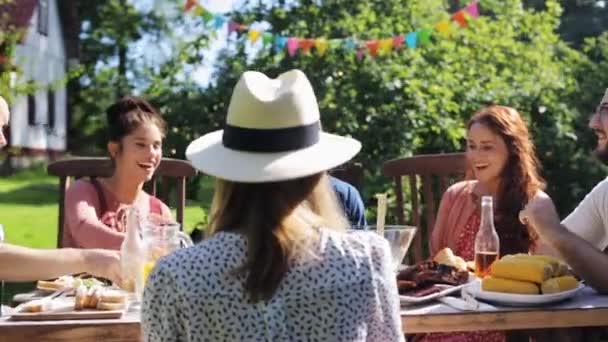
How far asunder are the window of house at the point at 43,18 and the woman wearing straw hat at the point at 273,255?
67.5 feet

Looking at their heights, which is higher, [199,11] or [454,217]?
[199,11]

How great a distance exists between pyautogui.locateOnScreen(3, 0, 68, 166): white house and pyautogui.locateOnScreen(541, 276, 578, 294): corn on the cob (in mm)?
18117

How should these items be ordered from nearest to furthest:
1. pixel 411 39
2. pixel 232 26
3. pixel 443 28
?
pixel 411 39, pixel 443 28, pixel 232 26

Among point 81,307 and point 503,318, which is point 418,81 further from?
point 81,307

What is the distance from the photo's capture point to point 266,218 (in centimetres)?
165

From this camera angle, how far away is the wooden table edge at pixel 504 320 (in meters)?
2.32

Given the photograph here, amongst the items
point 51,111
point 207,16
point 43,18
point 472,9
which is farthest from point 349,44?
point 51,111

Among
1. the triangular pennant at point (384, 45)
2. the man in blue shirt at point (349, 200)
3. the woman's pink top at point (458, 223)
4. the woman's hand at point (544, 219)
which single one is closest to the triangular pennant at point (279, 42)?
the triangular pennant at point (384, 45)

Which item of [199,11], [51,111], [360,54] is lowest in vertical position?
[51,111]

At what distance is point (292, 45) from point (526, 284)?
3653 millimetres

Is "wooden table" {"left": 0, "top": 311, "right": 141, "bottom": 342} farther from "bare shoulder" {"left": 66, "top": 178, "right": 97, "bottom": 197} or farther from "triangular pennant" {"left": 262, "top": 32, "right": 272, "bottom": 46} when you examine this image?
"triangular pennant" {"left": 262, "top": 32, "right": 272, "bottom": 46}

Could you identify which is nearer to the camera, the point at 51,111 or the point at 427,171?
the point at 427,171

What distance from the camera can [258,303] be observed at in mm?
1636

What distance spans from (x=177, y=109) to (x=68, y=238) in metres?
2.70
